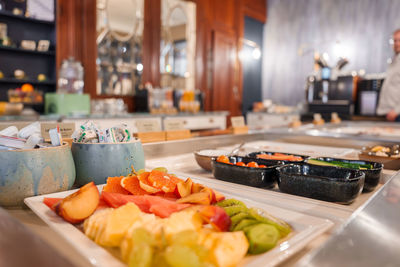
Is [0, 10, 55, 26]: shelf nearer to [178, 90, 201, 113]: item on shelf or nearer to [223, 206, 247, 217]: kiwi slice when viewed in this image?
[178, 90, 201, 113]: item on shelf

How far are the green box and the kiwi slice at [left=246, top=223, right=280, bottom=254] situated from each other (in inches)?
124

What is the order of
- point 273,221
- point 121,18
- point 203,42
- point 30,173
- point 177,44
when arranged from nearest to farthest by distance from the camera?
point 273,221 → point 30,173 → point 121,18 → point 177,44 → point 203,42

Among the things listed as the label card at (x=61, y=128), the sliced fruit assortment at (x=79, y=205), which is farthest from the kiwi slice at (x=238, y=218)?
the label card at (x=61, y=128)

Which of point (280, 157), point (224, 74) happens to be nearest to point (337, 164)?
point (280, 157)

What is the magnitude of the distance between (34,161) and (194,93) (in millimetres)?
3961

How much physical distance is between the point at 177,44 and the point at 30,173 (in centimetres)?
466

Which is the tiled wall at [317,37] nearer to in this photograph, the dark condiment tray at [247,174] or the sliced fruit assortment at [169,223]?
the dark condiment tray at [247,174]

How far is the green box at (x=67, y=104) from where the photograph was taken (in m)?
3.32

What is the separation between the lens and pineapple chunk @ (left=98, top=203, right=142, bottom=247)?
44 cm

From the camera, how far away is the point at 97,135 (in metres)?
0.79

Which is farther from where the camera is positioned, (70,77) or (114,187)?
(70,77)

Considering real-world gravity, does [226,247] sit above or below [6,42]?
below

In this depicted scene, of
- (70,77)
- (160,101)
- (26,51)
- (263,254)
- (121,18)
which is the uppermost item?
(121,18)

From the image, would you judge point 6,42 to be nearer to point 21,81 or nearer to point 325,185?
point 21,81
